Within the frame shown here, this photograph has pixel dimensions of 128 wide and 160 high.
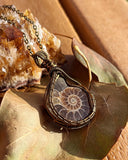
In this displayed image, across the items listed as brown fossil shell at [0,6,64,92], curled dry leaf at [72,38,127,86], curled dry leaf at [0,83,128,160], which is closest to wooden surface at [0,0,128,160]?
curled dry leaf at [72,38,127,86]

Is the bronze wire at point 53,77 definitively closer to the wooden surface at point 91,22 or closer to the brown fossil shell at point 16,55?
the brown fossil shell at point 16,55

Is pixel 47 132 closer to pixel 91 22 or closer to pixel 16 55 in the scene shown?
pixel 16 55

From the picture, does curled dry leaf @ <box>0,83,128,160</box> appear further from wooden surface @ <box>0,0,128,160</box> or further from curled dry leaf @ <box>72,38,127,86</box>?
wooden surface @ <box>0,0,128,160</box>

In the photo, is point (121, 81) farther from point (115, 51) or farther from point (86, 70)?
point (115, 51)

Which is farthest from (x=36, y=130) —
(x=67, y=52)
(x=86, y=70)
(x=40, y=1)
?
(x=40, y=1)

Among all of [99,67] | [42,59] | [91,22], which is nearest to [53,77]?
[42,59]

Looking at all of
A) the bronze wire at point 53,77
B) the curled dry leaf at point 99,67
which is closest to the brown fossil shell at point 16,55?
the bronze wire at point 53,77

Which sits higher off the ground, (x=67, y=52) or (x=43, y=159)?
(x=67, y=52)
